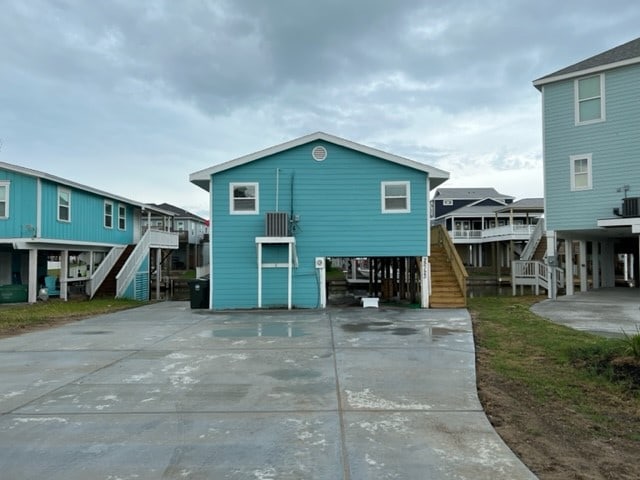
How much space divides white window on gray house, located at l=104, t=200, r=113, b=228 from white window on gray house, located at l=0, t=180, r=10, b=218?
5.33 metres

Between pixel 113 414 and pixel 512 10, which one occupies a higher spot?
pixel 512 10

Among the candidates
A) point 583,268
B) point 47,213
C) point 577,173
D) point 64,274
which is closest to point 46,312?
point 47,213

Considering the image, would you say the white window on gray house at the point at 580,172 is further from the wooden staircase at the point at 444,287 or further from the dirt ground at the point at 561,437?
the dirt ground at the point at 561,437

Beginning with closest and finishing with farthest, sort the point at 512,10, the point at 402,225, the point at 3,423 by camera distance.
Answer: the point at 3,423
the point at 512,10
the point at 402,225

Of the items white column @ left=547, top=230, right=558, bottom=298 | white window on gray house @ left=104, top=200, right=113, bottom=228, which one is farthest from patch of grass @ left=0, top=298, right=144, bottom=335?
white column @ left=547, top=230, right=558, bottom=298

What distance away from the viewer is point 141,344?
859 centimetres

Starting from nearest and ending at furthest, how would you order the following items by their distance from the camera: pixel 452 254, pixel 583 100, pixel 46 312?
1. pixel 46 312
2. pixel 452 254
3. pixel 583 100

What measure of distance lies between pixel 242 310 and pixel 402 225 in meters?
5.57

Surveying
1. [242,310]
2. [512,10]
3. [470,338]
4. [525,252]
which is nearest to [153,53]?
[242,310]

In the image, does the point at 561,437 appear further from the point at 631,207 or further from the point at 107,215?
the point at 107,215

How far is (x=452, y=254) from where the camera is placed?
15.7 meters

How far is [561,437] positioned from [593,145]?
1500 cm

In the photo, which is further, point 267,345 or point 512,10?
point 512,10

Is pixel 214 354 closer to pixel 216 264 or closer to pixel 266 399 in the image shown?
pixel 266 399
